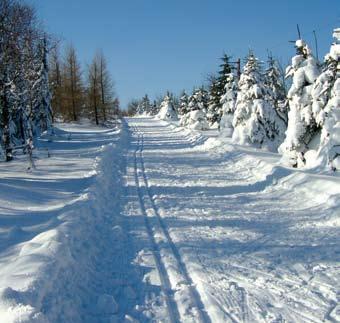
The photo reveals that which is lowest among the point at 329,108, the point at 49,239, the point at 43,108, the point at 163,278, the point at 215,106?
the point at 163,278

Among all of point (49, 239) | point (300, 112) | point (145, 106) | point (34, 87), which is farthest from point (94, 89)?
point (145, 106)

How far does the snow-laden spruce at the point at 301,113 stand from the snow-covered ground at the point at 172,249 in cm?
283

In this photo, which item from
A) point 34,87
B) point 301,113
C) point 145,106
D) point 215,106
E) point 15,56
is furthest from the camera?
point 145,106

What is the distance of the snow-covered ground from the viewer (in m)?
4.62

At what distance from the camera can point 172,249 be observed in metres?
6.70

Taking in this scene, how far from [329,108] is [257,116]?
9921mm

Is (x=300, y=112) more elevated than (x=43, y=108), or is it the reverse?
(x=43, y=108)

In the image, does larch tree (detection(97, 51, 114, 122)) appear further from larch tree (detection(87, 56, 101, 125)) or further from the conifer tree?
the conifer tree

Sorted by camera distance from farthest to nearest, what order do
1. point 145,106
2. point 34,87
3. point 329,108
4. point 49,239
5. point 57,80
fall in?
point 145,106 < point 57,80 < point 34,87 < point 329,108 < point 49,239

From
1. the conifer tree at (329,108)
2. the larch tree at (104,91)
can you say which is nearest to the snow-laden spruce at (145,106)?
the larch tree at (104,91)

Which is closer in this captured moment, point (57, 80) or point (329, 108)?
point (329, 108)

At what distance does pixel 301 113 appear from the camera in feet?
49.0

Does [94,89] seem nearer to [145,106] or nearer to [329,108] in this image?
[329,108]

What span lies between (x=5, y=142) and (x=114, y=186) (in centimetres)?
904
